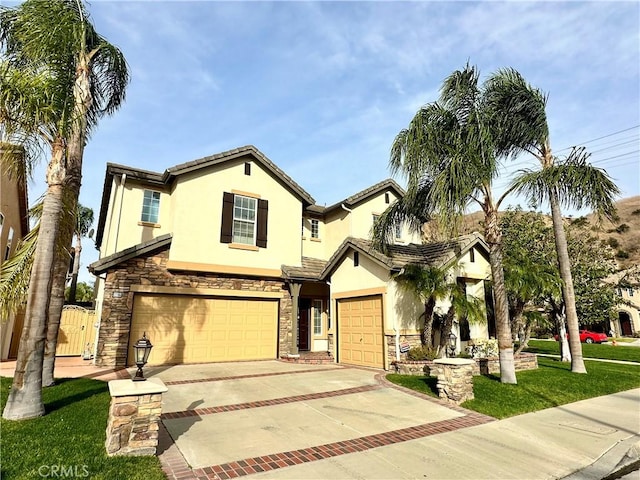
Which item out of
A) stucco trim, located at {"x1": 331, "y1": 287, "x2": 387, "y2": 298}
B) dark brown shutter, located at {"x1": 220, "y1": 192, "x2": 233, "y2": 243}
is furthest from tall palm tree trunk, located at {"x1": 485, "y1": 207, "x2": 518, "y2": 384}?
dark brown shutter, located at {"x1": 220, "y1": 192, "x2": 233, "y2": 243}

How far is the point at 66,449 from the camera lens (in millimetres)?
4594

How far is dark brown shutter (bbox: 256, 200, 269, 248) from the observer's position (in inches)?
595

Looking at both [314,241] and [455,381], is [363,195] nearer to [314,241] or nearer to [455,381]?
[314,241]

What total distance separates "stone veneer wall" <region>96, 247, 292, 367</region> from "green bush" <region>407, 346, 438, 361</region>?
568cm

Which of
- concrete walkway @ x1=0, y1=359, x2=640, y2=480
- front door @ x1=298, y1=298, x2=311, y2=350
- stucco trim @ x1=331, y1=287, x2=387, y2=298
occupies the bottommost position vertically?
concrete walkway @ x1=0, y1=359, x2=640, y2=480

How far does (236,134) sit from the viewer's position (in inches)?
656

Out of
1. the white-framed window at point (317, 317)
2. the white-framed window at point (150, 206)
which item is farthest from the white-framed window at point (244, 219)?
the white-framed window at point (317, 317)

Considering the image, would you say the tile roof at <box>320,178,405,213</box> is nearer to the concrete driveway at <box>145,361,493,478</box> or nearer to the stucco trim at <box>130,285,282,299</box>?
the stucco trim at <box>130,285,282,299</box>

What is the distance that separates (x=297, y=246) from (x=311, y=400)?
898 cm

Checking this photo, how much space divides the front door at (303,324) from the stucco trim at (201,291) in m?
2.28

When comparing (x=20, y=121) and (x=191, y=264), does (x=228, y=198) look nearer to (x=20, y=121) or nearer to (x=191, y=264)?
(x=191, y=264)

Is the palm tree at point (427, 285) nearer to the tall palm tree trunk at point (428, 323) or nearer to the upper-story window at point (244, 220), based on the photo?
the tall palm tree trunk at point (428, 323)

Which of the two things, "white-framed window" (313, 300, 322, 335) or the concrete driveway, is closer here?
the concrete driveway

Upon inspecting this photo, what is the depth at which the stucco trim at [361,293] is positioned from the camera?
1223 cm
